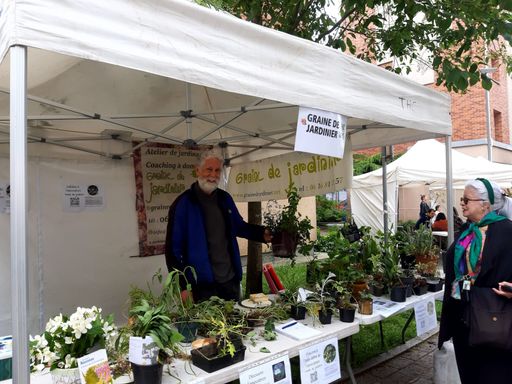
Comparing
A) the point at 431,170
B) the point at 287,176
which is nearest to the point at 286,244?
the point at 287,176

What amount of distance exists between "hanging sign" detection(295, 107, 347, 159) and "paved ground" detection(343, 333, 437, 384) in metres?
2.20

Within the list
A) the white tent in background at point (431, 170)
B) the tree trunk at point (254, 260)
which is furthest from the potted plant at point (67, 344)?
the white tent in background at point (431, 170)

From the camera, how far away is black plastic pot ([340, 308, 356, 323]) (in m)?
2.14

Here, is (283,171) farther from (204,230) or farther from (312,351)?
(312,351)

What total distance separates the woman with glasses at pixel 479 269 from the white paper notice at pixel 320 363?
0.77m

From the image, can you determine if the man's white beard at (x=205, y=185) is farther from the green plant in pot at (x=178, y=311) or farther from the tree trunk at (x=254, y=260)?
the tree trunk at (x=254, y=260)

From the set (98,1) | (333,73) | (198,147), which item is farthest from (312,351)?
(198,147)

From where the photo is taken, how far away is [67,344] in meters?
1.44

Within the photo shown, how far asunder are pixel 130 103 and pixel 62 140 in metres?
0.63

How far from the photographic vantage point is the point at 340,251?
2.72m

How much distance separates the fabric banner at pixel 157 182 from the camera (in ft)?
11.3

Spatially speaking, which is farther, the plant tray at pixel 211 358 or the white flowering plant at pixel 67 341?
the plant tray at pixel 211 358

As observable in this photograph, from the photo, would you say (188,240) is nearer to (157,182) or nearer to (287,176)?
(157,182)

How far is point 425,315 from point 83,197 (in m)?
2.73
